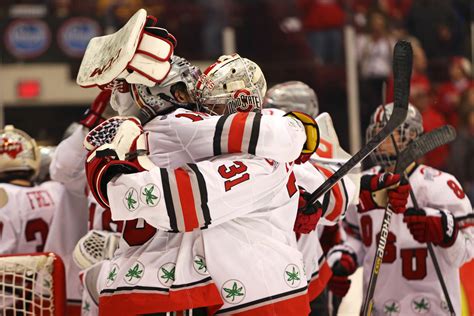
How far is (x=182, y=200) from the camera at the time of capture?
8.18 ft

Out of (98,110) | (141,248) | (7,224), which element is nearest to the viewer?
(141,248)

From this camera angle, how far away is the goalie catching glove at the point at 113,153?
99.0 inches

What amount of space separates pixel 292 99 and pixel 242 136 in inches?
60.9

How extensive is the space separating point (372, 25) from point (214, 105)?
203 inches

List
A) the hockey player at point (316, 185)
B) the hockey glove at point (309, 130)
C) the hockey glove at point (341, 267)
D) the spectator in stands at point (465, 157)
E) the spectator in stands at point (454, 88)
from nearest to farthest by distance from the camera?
the hockey glove at point (309, 130) < the hockey player at point (316, 185) < the hockey glove at point (341, 267) < the spectator in stands at point (465, 157) < the spectator in stands at point (454, 88)

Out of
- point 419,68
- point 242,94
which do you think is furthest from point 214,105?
point 419,68

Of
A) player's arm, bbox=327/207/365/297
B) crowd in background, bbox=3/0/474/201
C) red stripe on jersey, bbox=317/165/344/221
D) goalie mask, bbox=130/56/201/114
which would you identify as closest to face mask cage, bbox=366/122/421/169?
player's arm, bbox=327/207/365/297

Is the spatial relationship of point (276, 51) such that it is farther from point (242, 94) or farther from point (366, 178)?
point (242, 94)

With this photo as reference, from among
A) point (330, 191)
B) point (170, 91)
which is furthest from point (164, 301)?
point (330, 191)

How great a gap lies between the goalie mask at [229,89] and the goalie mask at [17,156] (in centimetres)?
156

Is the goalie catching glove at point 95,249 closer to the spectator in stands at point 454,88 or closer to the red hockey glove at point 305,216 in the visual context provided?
the red hockey glove at point 305,216

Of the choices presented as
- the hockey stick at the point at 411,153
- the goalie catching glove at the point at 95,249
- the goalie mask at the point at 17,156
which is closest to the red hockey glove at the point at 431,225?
the hockey stick at the point at 411,153

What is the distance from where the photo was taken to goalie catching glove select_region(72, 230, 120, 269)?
3461 mm

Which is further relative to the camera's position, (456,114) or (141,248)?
(456,114)
